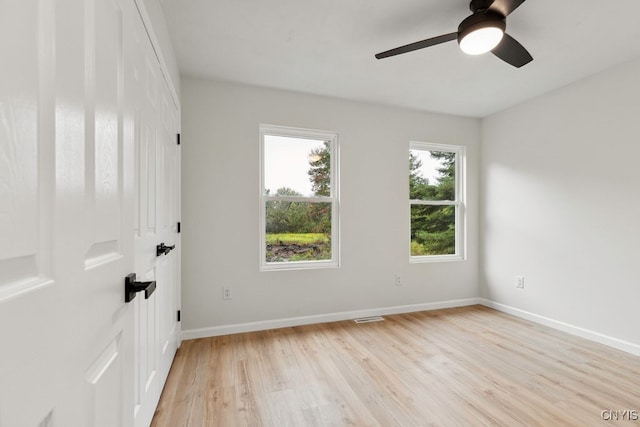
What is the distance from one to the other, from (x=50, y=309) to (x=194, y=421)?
5.23 ft

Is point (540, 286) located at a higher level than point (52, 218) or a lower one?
lower

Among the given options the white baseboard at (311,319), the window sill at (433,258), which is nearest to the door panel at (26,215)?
the white baseboard at (311,319)

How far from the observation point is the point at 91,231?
669 mm

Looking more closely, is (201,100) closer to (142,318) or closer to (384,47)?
(384,47)

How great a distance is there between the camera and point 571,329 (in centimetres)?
294

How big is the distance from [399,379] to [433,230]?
221 centimetres

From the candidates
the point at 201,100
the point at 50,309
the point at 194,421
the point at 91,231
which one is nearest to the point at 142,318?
the point at 194,421

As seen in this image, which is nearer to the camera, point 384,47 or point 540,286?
point 384,47

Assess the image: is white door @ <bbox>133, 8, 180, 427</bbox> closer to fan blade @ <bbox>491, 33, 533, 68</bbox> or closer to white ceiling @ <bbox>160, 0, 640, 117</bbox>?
white ceiling @ <bbox>160, 0, 640, 117</bbox>

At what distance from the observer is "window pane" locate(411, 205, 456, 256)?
3.75 metres

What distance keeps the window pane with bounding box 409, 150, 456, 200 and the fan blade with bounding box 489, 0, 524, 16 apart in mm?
2134

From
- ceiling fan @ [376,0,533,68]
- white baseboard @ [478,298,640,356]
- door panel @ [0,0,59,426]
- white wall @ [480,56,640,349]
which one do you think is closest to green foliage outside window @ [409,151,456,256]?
white wall @ [480,56,640,349]

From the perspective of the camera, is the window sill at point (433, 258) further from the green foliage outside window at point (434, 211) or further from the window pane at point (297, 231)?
the window pane at point (297, 231)

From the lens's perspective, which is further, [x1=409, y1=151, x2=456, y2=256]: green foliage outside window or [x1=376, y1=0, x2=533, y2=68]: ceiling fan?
[x1=409, y1=151, x2=456, y2=256]: green foliage outside window
